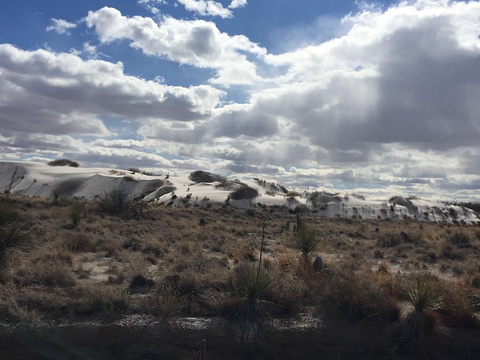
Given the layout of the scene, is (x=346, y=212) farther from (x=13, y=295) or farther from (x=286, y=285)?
(x=13, y=295)

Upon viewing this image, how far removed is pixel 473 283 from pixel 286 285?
5216 mm

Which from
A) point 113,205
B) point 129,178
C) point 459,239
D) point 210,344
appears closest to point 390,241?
point 459,239

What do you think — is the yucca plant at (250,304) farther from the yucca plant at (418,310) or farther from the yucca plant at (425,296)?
the yucca plant at (425,296)

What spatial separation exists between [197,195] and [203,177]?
20.0 m


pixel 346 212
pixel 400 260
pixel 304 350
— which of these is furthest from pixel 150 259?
pixel 346 212

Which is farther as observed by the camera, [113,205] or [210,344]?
[113,205]

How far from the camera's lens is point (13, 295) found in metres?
8.81

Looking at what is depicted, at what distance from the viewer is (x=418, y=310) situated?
8430 mm

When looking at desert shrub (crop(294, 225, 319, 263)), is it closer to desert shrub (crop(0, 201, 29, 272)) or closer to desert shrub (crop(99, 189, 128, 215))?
desert shrub (crop(0, 201, 29, 272))

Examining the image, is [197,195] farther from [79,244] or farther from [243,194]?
[79,244]

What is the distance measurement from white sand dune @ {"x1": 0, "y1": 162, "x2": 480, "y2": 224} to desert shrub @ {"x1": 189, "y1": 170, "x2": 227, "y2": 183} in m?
2.71

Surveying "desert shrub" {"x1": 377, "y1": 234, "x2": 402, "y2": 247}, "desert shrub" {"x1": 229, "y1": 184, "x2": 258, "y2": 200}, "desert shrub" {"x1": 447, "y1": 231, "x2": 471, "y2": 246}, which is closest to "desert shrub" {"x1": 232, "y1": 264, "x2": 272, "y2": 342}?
"desert shrub" {"x1": 377, "y1": 234, "x2": 402, "y2": 247}

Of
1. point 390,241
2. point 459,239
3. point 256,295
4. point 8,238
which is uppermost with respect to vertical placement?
point 8,238

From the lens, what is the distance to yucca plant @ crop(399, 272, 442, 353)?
8.07m
